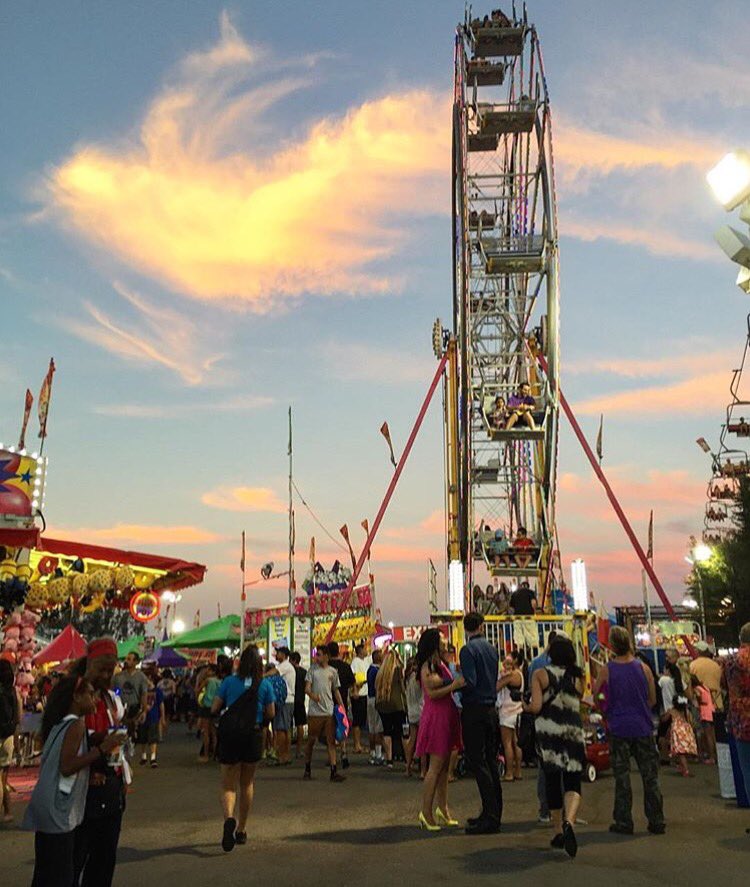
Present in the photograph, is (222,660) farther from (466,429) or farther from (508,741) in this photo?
(466,429)

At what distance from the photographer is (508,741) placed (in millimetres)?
9742

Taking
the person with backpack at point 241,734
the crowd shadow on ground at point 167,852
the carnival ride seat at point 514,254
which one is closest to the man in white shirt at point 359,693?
the person with backpack at point 241,734

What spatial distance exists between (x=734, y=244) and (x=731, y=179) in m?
0.48

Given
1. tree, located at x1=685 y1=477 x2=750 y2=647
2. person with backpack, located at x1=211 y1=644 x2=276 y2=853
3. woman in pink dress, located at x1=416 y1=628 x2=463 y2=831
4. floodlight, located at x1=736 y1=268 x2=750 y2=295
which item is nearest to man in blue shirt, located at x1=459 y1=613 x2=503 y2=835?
woman in pink dress, located at x1=416 y1=628 x2=463 y2=831

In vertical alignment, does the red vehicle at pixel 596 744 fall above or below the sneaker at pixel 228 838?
above

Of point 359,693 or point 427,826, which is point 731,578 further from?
point 427,826

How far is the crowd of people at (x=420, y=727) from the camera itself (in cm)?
388

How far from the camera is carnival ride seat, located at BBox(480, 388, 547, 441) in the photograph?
21922mm

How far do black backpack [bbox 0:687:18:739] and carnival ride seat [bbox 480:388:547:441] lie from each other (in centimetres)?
1610

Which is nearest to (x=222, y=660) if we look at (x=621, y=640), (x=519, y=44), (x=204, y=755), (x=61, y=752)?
(x=204, y=755)

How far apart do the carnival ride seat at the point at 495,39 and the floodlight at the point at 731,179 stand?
20.2 metres

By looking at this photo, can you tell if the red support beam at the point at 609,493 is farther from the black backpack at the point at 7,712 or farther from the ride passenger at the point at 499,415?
the black backpack at the point at 7,712

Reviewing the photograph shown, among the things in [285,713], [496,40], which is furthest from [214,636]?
[496,40]

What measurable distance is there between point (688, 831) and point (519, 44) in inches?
907
